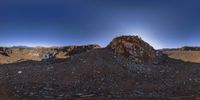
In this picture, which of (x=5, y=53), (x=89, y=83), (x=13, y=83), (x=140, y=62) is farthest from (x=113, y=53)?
(x=5, y=53)

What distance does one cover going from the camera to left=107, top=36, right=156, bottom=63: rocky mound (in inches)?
1412

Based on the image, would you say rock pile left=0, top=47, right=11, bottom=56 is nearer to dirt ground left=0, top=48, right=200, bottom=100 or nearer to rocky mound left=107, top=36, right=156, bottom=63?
rocky mound left=107, top=36, right=156, bottom=63

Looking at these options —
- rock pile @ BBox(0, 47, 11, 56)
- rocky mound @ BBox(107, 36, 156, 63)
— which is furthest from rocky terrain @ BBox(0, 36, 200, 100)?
rock pile @ BBox(0, 47, 11, 56)

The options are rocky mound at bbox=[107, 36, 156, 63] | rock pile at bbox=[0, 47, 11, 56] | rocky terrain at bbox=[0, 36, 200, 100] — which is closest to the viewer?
rocky terrain at bbox=[0, 36, 200, 100]

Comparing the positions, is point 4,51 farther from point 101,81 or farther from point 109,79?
point 101,81

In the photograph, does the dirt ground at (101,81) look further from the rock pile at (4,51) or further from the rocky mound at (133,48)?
the rock pile at (4,51)

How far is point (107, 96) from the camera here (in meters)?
22.4

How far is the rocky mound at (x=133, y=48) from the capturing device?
1412 inches

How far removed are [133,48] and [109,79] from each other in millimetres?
10776

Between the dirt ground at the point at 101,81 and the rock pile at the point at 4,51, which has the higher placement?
the rock pile at the point at 4,51

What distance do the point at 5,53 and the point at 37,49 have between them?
22.6 feet

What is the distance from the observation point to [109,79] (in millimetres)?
27047

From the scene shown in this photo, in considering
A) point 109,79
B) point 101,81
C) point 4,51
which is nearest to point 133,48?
point 109,79

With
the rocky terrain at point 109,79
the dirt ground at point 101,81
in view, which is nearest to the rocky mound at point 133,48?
the rocky terrain at point 109,79
